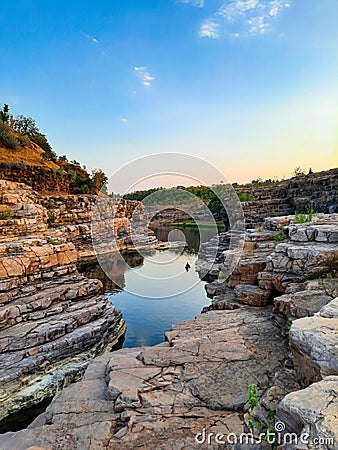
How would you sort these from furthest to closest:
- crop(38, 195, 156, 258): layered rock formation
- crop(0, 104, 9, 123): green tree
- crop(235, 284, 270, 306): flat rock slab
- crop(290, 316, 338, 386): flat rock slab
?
1. crop(0, 104, 9, 123): green tree
2. crop(38, 195, 156, 258): layered rock formation
3. crop(235, 284, 270, 306): flat rock slab
4. crop(290, 316, 338, 386): flat rock slab

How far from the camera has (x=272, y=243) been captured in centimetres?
1040

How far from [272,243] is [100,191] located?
34777 millimetres

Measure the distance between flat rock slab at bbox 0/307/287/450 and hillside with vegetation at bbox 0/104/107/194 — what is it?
2578 centimetres

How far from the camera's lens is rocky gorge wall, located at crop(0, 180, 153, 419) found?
8.05 metres

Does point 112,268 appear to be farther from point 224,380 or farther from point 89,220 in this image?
point 224,380

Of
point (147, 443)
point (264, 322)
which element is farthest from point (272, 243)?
point (147, 443)

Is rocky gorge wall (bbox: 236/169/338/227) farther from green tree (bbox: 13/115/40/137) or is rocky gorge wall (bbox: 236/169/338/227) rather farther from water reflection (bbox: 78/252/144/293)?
green tree (bbox: 13/115/40/137)

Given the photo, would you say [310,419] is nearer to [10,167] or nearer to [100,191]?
[10,167]

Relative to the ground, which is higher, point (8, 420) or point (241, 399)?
point (241, 399)

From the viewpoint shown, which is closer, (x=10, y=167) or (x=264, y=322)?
(x=264, y=322)

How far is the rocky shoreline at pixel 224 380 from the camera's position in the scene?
9.61 feet

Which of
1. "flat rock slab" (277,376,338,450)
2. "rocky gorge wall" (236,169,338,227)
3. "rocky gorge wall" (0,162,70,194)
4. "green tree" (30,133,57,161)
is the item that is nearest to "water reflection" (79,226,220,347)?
"rocky gorge wall" (236,169,338,227)

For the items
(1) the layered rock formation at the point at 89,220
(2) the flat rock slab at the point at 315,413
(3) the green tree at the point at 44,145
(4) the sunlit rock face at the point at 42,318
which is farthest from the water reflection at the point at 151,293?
(3) the green tree at the point at 44,145

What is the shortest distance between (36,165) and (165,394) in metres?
30.7
